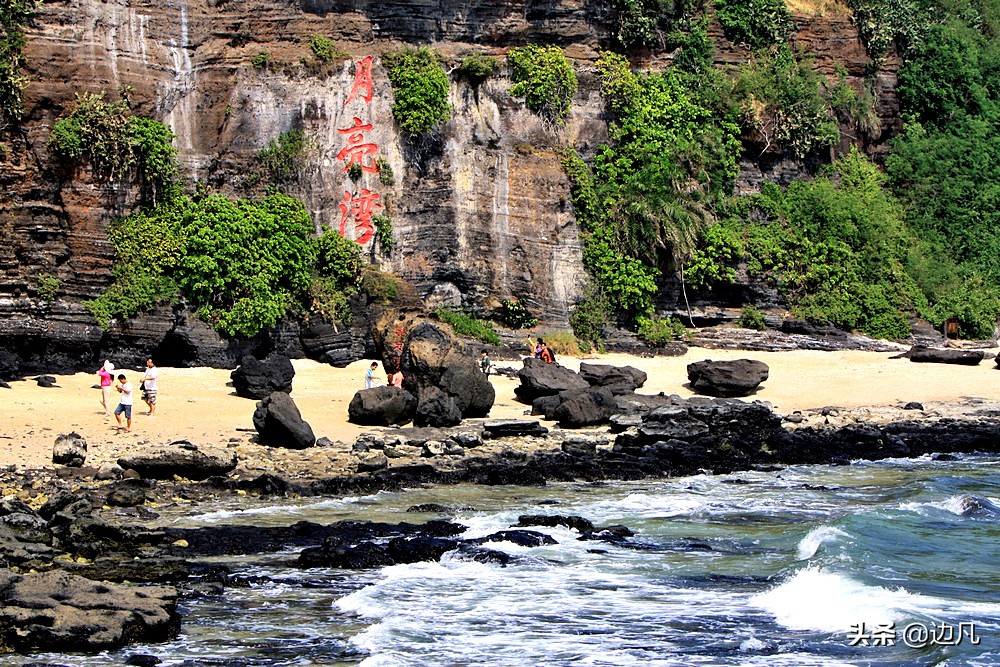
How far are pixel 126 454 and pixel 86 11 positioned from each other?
12.4m

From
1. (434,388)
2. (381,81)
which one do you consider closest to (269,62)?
(381,81)

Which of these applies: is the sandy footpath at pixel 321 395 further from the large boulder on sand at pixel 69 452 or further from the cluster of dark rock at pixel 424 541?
the cluster of dark rock at pixel 424 541

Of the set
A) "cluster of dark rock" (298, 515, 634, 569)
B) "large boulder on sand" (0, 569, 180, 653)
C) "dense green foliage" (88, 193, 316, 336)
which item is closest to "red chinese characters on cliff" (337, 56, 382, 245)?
"dense green foliage" (88, 193, 316, 336)

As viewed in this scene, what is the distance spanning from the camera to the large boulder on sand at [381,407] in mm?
21578

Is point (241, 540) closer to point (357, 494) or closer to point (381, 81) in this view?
point (357, 494)

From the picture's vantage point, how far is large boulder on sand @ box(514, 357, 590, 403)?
78.2ft

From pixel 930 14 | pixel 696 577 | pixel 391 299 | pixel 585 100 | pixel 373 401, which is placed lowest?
pixel 696 577

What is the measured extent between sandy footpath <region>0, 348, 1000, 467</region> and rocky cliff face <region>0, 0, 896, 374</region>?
2.31 meters

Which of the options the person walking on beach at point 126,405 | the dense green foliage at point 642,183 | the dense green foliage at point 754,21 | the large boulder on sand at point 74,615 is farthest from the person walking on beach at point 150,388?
the dense green foliage at point 754,21

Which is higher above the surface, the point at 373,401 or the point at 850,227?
the point at 850,227

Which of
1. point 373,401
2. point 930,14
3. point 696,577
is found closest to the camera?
point 696,577

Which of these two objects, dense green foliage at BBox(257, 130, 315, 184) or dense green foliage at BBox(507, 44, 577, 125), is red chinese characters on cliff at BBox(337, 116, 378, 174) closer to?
dense green foliage at BBox(257, 130, 315, 184)

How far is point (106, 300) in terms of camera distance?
2509 cm

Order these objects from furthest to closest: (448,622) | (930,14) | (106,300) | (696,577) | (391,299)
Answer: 1. (930,14)
2. (391,299)
3. (106,300)
4. (696,577)
5. (448,622)
